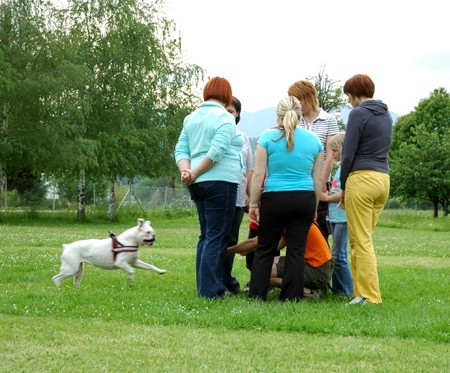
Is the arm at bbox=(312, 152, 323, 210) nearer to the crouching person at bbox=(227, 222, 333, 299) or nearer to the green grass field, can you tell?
the crouching person at bbox=(227, 222, 333, 299)

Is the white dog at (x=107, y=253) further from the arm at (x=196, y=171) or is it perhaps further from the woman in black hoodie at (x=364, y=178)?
the woman in black hoodie at (x=364, y=178)

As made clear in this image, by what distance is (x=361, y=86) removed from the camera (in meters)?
8.12

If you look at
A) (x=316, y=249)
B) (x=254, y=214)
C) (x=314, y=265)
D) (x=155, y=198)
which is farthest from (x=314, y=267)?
(x=155, y=198)

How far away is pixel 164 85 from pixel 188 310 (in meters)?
35.1

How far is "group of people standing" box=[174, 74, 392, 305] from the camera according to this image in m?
7.91

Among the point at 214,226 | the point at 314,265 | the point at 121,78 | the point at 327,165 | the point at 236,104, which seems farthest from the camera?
the point at 121,78

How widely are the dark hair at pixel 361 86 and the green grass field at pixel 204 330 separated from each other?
2297 millimetres

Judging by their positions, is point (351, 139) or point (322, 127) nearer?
point (351, 139)

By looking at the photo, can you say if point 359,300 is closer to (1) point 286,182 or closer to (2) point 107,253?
(1) point 286,182

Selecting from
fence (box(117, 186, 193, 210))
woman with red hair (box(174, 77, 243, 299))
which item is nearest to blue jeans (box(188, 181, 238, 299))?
woman with red hair (box(174, 77, 243, 299))

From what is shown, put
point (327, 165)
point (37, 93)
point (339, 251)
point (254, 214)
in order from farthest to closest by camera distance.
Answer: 1. point (37, 93)
2. point (339, 251)
3. point (327, 165)
4. point (254, 214)

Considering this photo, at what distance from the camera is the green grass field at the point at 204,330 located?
5168mm

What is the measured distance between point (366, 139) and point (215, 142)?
63.9 inches

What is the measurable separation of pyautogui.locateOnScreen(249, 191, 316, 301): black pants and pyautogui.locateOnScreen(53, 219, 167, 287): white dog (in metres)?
1.98
